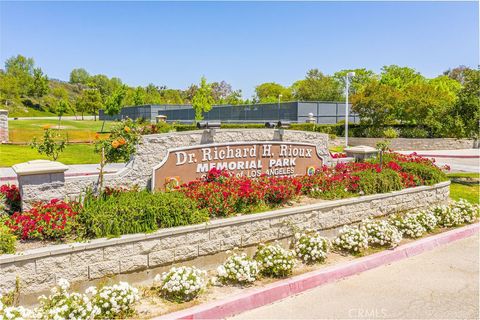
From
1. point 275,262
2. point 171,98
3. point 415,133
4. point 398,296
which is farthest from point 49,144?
point 171,98

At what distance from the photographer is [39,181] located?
613 centimetres

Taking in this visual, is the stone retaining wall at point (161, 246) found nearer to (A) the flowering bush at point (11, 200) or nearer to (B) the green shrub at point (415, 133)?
(A) the flowering bush at point (11, 200)

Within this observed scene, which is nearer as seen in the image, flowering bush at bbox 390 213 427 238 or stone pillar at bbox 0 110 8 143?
flowering bush at bbox 390 213 427 238

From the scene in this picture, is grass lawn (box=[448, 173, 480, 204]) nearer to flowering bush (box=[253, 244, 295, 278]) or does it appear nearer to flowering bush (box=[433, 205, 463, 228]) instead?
flowering bush (box=[433, 205, 463, 228])

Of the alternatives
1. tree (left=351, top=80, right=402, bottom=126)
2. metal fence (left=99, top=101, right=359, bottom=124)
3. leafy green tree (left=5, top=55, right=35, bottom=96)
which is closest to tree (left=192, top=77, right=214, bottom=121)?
metal fence (left=99, top=101, right=359, bottom=124)

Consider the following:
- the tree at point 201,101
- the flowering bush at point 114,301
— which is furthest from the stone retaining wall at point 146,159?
the tree at point 201,101

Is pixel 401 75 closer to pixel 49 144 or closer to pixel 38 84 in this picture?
pixel 38 84

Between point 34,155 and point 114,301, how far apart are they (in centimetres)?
1411

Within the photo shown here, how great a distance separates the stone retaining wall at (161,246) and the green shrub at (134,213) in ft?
0.63

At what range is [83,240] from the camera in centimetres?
529

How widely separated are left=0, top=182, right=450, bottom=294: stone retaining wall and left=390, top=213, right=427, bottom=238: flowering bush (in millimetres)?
616

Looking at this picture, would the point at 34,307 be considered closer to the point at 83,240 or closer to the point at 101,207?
the point at 83,240

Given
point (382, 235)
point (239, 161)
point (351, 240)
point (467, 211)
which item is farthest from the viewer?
point (467, 211)

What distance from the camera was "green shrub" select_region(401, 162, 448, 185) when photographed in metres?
10.4
